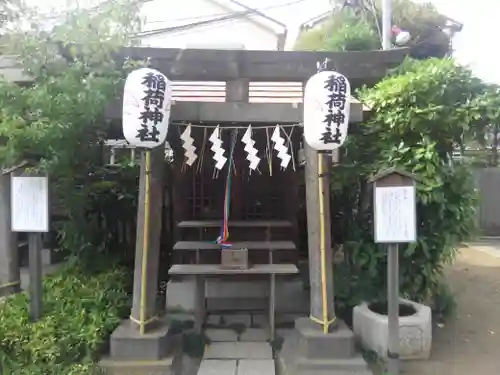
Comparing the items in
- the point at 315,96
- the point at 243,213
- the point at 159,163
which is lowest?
the point at 243,213

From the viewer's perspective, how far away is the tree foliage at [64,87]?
5891 millimetres

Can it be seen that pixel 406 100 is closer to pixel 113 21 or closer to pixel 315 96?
pixel 315 96

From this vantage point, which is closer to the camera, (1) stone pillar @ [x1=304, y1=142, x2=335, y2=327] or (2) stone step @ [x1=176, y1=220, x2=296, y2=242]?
(1) stone pillar @ [x1=304, y1=142, x2=335, y2=327]

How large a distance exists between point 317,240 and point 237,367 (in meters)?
1.73

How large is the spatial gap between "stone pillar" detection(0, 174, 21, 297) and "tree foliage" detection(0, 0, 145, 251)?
1395 mm

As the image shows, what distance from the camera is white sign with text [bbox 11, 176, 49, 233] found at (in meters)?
5.98

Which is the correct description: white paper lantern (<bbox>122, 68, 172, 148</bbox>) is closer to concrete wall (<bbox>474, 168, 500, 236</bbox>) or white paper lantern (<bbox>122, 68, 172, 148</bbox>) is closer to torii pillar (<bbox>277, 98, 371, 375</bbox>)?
torii pillar (<bbox>277, 98, 371, 375</bbox>)

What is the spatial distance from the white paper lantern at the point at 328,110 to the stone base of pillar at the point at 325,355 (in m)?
2.11

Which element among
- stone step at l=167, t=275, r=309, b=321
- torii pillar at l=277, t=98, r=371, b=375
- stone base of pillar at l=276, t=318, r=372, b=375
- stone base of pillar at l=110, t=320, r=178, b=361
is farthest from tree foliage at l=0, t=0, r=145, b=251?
stone base of pillar at l=276, t=318, r=372, b=375

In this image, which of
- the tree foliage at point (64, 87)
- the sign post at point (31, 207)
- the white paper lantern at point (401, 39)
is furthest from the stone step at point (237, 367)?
the white paper lantern at point (401, 39)

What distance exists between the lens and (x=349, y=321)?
7297 mm

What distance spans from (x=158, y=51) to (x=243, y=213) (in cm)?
314

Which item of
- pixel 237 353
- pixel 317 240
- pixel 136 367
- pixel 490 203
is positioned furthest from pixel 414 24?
pixel 136 367

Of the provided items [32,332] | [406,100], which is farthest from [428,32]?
[32,332]
